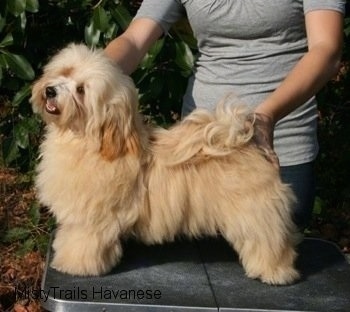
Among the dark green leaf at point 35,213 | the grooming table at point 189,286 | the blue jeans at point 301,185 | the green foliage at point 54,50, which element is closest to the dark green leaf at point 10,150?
the green foliage at point 54,50

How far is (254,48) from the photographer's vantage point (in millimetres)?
2285

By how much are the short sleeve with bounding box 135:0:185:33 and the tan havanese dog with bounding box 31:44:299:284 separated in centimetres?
46

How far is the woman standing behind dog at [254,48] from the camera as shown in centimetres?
219

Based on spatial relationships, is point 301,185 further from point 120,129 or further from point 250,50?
point 120,129

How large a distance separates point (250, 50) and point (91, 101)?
25.3 inches

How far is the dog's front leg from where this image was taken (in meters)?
1.96

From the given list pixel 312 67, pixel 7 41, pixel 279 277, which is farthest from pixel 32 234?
pixel 312 67

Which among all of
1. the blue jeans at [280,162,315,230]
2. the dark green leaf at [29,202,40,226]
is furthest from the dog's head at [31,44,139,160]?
the dark green leaf at [29,202,40,226]

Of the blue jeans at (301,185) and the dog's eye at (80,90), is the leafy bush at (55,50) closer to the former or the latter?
the blue jeans at (301,185)

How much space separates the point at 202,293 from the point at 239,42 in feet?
2.61

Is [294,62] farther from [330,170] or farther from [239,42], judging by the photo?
[330,170]

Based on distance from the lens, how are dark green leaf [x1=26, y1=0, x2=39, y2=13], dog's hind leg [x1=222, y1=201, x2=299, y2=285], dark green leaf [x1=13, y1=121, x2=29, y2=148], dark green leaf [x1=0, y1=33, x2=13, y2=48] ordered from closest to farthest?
dog's hind leg [x1=222, y1=201, x2=299, y2=285]
dark green leaf [x1=26, y1=0, x2=39, y2=13]
dark green leaf [x1=0, y1=33, x2=13, y2=48]
dark green leaf [x1=13, y1=121, x2=29, y2=148]

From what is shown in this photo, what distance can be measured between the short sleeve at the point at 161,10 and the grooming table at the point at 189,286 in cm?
69

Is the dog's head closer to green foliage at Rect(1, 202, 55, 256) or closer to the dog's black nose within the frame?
the dog's black nose
